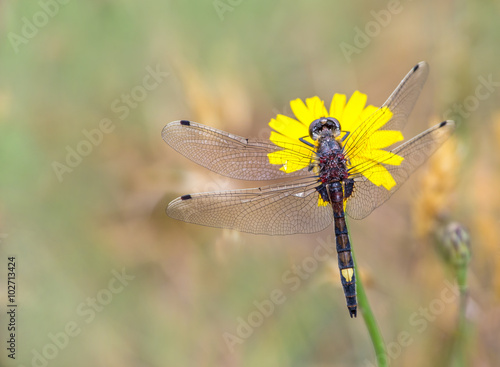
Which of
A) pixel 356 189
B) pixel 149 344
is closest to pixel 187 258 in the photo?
pixel 149 344

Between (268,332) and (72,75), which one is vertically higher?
(72,75)

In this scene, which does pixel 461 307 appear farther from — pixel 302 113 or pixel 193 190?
pixel 193 190

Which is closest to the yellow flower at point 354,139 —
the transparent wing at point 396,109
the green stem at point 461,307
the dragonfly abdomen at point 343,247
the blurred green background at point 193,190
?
the transparent wing at point 396,109

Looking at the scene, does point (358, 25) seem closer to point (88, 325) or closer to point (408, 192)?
point (408, 192)

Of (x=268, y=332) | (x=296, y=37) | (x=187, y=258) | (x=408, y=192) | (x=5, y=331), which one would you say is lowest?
(x=5, y=331)

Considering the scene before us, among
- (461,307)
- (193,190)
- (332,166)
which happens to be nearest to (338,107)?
(332,166)

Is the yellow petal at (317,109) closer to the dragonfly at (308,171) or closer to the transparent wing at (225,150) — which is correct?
the dragonfly at (308,171)
